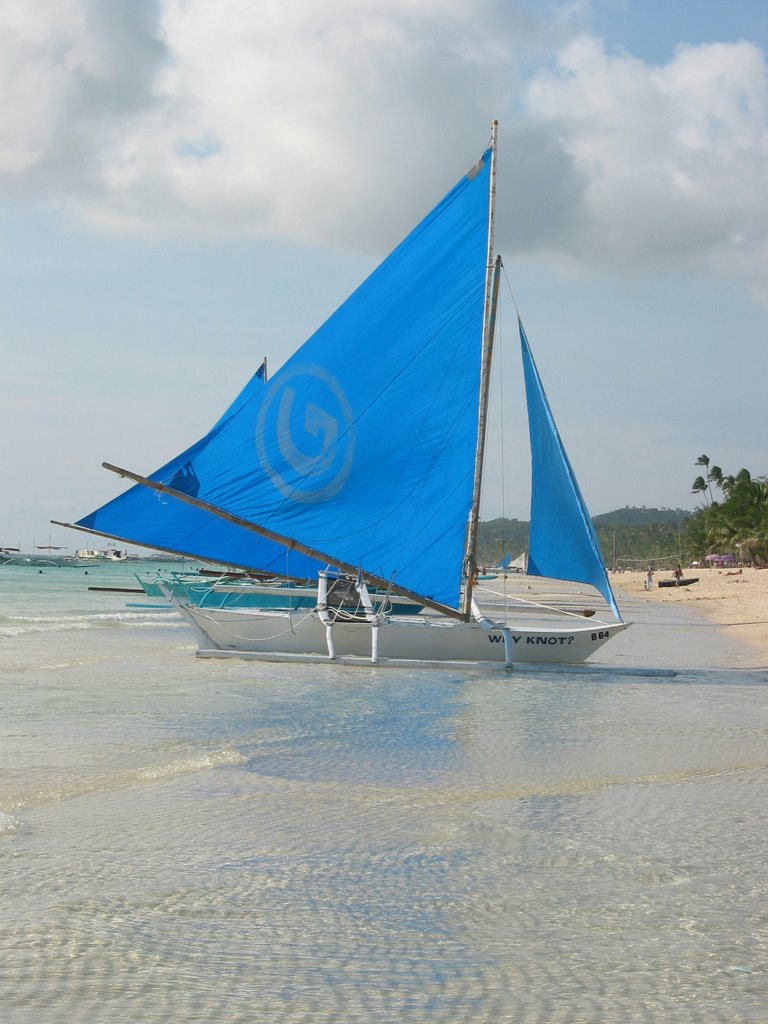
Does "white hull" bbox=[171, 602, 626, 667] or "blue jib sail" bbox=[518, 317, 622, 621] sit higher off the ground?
"blue jib sail" bbox=[518, 317, 622, 621]

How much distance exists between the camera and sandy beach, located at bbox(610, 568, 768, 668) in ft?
104

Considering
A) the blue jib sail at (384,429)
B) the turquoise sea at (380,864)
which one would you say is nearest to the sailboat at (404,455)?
the blue jib sail at (384,429)

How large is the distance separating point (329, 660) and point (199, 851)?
1174 centimetres

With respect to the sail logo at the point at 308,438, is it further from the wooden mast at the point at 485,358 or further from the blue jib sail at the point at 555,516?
the blue jib sail at the point at 555,516

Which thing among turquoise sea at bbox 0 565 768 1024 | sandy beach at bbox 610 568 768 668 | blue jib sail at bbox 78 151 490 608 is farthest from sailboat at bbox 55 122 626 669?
sandy beach at bbox 610 568 768 668

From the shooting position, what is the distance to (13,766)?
952 centimetres

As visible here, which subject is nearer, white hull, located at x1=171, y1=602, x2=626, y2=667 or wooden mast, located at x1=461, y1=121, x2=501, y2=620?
wooden mast, located at x1=461, y1=121, x2=501, y2=620

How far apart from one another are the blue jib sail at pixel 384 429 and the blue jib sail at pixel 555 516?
135 centimetres

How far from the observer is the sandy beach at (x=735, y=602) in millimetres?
31794

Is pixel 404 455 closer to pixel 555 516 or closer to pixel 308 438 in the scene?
pixel 308 438

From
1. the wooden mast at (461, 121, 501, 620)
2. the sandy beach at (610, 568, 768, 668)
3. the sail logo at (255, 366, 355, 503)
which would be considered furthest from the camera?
the sandy beach at (610, 568, 768, 668)

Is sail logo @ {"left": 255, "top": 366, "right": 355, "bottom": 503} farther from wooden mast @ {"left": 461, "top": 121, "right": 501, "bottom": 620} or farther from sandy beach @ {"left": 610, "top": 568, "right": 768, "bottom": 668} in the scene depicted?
sandy beach @ {"left": 610, "top": 568, "right": 768, "bottom": 668}

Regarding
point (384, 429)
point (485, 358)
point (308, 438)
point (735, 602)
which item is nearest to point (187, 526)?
point (308, 438)

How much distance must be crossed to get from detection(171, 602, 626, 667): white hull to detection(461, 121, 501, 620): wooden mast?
1232 millimetres
